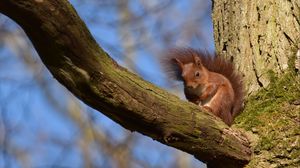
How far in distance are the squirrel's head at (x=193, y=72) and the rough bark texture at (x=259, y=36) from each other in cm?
14

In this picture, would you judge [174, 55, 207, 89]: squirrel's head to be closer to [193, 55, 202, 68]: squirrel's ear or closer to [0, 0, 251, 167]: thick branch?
[193, 55, 202, 68]: squirrel's ear

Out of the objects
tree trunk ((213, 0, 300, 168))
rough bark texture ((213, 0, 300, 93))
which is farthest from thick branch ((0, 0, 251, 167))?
rough bark texture ((213, 0, 300, 93))

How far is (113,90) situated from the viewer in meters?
1.97

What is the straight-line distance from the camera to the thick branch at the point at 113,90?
171 cm

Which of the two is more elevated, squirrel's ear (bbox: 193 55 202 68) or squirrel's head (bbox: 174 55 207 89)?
squirrel's ear (bbox: 193 55 202 68)

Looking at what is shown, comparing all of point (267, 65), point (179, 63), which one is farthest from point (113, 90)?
point (179, 63)

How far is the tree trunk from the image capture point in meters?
2.46

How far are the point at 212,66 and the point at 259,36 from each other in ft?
0.87

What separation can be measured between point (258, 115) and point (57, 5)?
1.20 m

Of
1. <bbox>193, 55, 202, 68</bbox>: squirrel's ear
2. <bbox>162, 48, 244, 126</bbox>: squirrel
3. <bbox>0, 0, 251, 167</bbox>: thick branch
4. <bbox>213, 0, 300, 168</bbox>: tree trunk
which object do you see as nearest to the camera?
<bbox>0, 0, 251, 167</bbox>: thick branch

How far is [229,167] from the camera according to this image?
2432 millimetres

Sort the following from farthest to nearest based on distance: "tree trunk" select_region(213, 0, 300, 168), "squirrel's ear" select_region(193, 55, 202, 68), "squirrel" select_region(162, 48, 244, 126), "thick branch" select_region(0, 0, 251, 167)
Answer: "squirrel's ear" select_region(193, 55, 202, 68) → "squirrel" select_region(162, 48, 244, 126) → "tree trunk" select_region(213, 0, 300, 168) → "thick branch" select_region(0, 0, 251, 167)

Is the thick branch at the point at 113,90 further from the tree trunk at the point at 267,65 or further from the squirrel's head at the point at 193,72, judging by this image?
the squirrel's head at the point at 193,72

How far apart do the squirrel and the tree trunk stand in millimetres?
57
